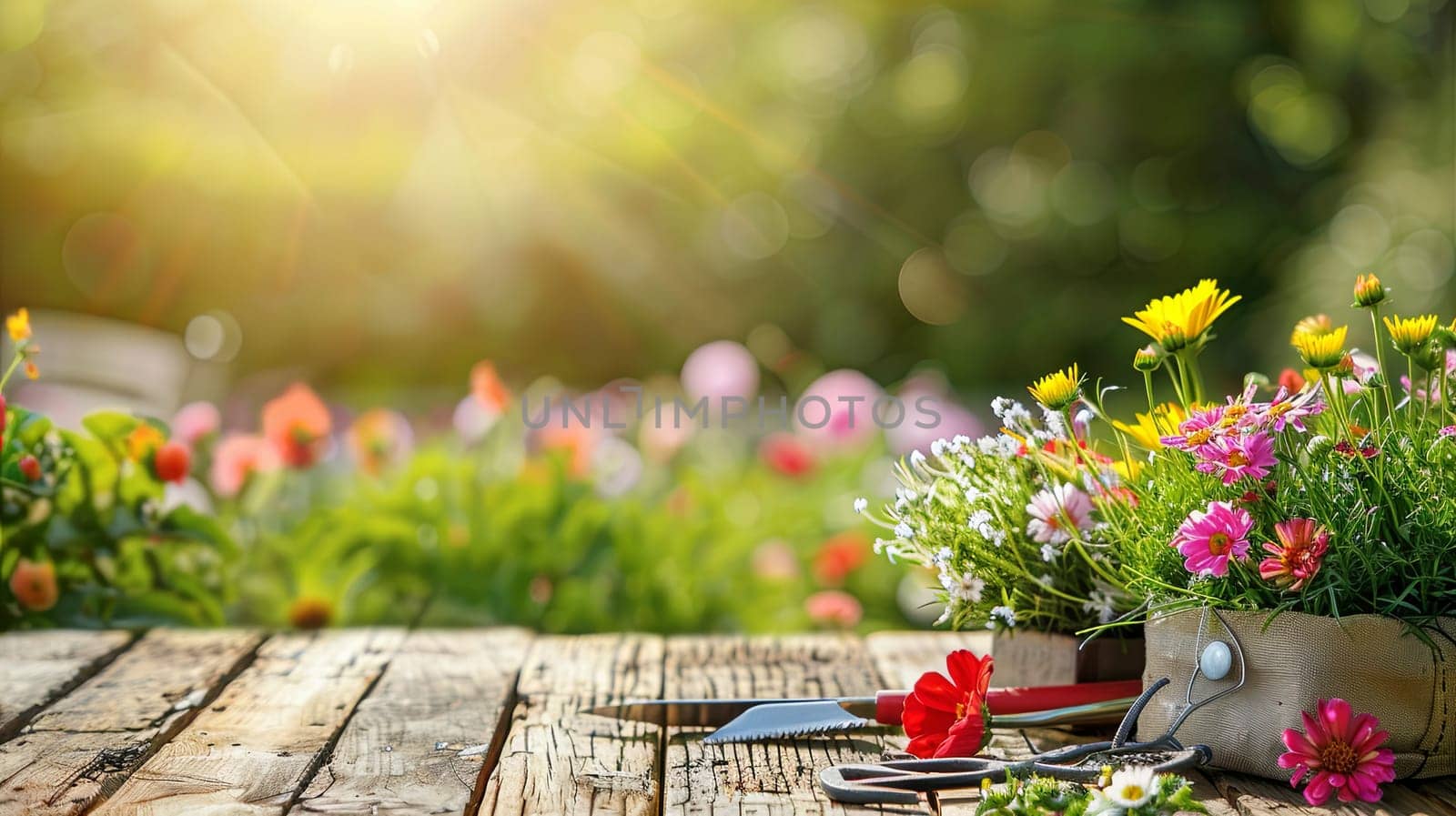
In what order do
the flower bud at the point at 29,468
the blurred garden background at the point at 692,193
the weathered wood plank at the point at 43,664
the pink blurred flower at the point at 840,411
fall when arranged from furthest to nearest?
the blurred garden background at the point at 692,193 → the pink blurred flower at the point at 840,411 → the flower bud at the point at 29,468 → the weathered wood plank at the point at 43,664

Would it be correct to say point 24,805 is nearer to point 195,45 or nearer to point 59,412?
point 59,412

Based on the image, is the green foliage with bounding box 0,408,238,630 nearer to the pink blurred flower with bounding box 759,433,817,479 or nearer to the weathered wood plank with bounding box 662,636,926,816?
the weathered wood plank with bounding box 662,636,926,816

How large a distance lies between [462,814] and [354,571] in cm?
108

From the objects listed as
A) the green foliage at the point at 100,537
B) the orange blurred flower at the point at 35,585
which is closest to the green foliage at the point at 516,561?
the green foliage at the point at 100,537

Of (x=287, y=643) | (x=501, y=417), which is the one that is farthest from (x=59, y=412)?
(x=287, y=643)

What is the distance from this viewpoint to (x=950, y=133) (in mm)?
4586

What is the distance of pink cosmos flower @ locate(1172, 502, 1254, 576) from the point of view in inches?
31.5

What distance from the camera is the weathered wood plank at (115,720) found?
857 millimetres

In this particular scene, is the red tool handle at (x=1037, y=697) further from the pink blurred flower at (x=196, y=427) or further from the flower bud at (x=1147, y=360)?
the pink blurred flower at (x=196, y=427)

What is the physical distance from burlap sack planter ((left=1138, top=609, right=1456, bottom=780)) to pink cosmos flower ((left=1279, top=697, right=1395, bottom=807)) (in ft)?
0.06

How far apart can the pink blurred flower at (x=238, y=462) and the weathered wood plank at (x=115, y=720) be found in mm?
620

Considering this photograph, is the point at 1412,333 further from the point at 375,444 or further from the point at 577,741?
the point at 375,444

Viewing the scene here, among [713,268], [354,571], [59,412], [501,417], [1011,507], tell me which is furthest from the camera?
[713,268]

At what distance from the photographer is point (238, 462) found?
2.02 metres
